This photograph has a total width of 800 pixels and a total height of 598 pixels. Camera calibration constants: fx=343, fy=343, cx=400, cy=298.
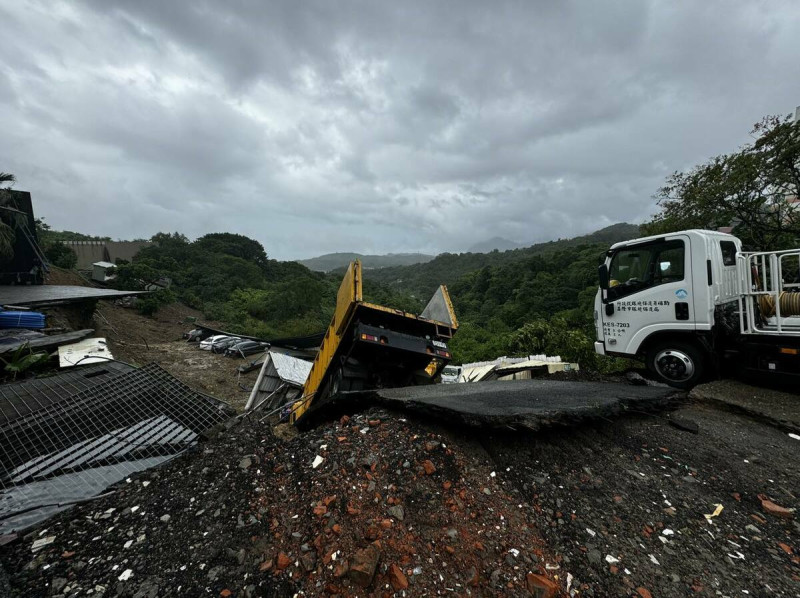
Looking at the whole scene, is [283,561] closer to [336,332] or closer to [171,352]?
[336,332]

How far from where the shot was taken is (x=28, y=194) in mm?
14555

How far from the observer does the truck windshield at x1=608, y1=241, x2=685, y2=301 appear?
14.8 feet

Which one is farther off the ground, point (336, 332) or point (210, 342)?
point (336, 332)

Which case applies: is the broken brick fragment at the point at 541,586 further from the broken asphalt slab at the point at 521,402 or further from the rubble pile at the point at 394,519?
the broken asphalt slab at the point at 521,402

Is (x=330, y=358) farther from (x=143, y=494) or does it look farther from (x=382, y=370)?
(x=143, y=494)

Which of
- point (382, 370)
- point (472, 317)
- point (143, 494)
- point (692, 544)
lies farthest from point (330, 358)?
point (472, 317)

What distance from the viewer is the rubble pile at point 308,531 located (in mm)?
1658

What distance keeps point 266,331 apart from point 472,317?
1847 cm

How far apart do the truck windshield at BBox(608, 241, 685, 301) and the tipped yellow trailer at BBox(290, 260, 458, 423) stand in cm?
255

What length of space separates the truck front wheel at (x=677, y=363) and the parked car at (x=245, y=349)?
42.6 ft

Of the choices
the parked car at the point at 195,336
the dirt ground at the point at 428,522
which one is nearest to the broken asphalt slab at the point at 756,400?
the dirt ground at the point at 428,522

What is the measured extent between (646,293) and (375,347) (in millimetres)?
3783

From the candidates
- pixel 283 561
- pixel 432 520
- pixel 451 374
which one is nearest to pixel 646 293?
pixel 432 520

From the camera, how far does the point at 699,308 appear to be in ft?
14.1
